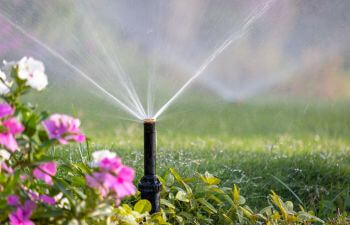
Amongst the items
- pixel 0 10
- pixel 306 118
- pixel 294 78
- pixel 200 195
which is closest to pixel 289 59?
pixel 306 118

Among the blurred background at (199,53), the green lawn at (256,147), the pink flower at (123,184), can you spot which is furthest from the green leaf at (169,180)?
the blurred background at (199,53)

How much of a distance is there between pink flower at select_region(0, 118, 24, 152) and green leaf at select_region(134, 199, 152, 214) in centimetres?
64

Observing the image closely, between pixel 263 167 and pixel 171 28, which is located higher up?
pixel 171 28

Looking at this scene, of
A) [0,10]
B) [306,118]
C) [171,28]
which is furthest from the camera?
[306,118]

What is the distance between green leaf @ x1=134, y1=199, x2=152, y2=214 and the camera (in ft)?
6.98

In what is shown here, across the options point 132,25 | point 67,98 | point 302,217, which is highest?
point 132,25

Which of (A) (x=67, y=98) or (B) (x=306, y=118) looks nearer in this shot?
(B) (x=306, y=118)

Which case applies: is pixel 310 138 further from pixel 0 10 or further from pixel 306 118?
pixel 0 10

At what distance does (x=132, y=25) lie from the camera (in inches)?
176

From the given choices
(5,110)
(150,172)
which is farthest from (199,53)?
(5,110)

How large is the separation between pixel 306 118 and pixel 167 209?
399 cm

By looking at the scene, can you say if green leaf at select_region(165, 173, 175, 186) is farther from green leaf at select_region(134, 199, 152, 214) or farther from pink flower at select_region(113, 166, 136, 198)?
pink flower at select_region(113, 166, 136, 198)

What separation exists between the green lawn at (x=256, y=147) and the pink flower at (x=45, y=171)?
804 millimetres

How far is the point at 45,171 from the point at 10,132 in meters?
0.18
